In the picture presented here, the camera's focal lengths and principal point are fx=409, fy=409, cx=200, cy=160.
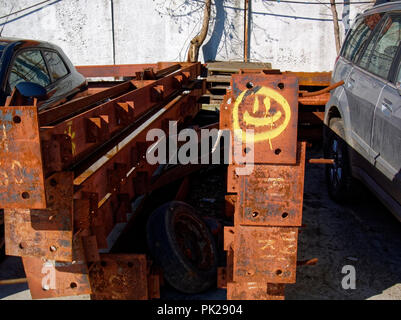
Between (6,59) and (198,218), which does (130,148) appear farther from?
(6,59)

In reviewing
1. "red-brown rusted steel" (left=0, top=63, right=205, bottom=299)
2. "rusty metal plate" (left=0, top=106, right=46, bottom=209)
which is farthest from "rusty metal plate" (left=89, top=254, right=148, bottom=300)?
"rusty metal plate" (left=0, top=106, right=46, bottom=209)

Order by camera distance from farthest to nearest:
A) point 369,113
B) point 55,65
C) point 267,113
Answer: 1. point 55,65
2. point 369,113
3. point 267,113

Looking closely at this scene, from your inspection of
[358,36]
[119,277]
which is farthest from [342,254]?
[358,36]

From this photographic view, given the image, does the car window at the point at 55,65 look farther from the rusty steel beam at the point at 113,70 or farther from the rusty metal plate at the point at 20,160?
the rusty steel beam at the point at 113,70

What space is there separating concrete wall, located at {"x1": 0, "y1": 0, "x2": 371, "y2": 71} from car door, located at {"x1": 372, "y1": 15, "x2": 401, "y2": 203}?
7.24 meters

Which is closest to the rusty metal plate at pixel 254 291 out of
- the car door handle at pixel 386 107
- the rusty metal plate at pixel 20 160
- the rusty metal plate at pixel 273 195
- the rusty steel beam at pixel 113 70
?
the rusty metal plate at pixel 273 195

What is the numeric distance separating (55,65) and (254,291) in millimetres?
3560

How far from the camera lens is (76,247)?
2.55 metres

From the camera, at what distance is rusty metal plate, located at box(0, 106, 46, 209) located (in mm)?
1888

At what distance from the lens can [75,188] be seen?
2273 millimetres

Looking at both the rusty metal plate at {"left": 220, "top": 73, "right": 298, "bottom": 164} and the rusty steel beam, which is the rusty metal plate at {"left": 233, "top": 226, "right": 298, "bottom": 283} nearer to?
the rusty metal plate at {"left": 220, "top": 73, "right": 298, "bottom": 164}

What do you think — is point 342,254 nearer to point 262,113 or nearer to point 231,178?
point 231,178

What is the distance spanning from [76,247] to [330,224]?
9.30ft

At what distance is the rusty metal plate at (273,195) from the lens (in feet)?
7.36
